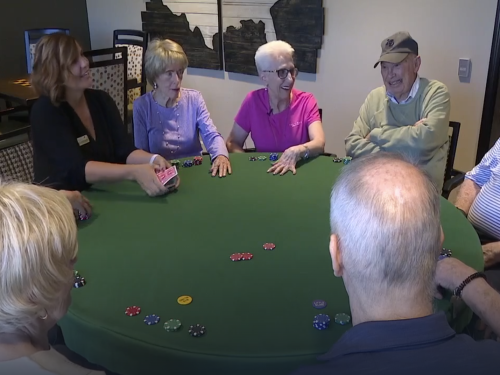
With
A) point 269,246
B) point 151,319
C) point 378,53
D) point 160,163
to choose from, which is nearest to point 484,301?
point 269,246

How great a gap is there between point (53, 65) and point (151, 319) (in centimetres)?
135

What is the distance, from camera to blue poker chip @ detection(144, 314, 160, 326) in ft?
4.37

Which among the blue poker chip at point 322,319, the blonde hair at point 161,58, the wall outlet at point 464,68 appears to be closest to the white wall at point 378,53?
the wall outlet at point 464,68

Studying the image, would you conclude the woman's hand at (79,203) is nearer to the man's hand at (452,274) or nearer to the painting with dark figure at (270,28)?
the man's hand at (452,274)

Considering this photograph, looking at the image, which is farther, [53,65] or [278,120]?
[278,120]

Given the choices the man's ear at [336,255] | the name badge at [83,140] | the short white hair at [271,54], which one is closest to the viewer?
the man's ear at [336,255]

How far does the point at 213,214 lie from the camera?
195 cm

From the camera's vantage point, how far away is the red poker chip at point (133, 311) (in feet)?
4.48

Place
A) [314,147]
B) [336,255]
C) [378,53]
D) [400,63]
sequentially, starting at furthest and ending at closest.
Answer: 1. [378,53]
2. [400,63]
3. [314,147]
4. [336,255]

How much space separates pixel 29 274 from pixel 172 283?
57 cm

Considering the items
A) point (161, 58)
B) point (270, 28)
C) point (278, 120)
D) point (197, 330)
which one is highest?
point (270, 28)

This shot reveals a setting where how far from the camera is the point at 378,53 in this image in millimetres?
3748

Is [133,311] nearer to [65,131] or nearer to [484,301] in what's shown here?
[484,301]

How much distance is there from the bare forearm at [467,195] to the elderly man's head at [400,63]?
26.9 inches
